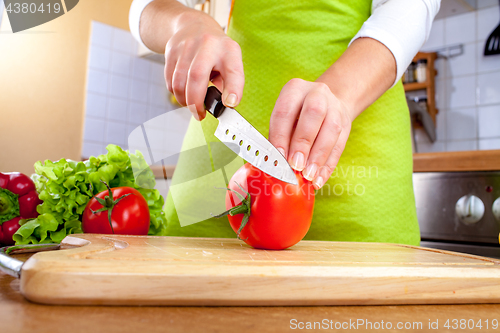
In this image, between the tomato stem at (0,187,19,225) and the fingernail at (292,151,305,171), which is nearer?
the fingernail at (292,151,305,171)

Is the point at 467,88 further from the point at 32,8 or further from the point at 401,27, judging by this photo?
the point at 32,8

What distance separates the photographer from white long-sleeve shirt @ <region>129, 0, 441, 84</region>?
0.76 meters

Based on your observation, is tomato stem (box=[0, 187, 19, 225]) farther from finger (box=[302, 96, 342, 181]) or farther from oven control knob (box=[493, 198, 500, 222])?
oven control knob (box=[493, 198, 500, 222])

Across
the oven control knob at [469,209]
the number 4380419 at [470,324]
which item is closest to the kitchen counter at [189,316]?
the number 4380419 at [470,324]

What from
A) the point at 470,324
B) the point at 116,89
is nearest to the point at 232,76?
the point at 470,324

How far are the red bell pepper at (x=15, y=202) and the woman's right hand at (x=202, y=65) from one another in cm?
42

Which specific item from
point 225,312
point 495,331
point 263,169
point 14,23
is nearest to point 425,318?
point 495,331

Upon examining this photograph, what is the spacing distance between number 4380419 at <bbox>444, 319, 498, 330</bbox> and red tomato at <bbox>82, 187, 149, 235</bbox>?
583mm

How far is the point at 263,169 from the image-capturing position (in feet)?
2.09

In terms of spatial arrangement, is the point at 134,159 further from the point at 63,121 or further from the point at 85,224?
the point at 63,121

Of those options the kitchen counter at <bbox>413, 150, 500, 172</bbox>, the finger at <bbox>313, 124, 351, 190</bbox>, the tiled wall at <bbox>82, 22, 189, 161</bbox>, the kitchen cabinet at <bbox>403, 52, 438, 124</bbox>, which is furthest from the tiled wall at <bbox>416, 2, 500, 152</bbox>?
the finger at <bbox>313, 124, 351, 190</bbox>

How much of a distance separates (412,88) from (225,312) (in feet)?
8.30

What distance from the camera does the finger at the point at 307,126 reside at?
0.60 metres

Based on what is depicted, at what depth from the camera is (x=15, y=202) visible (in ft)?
2.78
